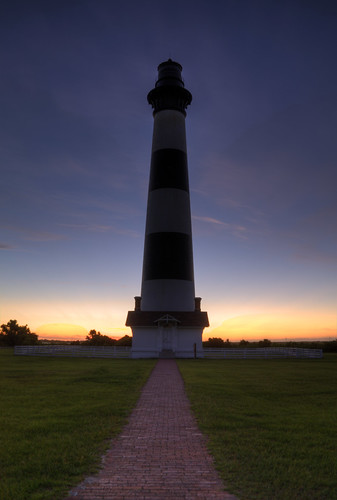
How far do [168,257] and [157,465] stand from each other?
951 inches

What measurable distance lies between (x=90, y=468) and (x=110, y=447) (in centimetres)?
106

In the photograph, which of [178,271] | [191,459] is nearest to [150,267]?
[178,271]

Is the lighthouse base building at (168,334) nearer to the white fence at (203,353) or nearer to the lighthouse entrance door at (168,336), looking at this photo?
the lighthouse entrance door at (168,336)

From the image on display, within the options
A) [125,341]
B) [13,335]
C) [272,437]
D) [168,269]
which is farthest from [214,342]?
[272,437]

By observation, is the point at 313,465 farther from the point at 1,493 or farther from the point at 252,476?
the point at 1,493

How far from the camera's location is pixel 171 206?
30484mm

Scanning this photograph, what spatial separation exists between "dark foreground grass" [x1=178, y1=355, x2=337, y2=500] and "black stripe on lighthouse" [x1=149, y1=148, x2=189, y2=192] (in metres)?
20.3

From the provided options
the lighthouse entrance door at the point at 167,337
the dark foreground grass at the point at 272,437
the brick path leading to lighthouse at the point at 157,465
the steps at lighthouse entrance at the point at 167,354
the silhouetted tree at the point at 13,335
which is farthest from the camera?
the silhouetted tree at the point at 13,335

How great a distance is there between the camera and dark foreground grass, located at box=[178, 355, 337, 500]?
199 inches

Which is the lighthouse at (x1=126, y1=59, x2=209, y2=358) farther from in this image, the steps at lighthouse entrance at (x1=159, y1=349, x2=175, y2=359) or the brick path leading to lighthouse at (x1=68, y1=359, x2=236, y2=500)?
the brick path leading to lighthouse at (x1=68, y1=359, x2=236, y2=500)

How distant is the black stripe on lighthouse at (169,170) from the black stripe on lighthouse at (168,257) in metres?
4.39

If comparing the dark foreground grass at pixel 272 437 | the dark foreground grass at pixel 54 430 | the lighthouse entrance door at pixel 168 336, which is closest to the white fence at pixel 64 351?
the lighthouse entrance door at pixel 168 336

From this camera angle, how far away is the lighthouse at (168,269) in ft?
97.4

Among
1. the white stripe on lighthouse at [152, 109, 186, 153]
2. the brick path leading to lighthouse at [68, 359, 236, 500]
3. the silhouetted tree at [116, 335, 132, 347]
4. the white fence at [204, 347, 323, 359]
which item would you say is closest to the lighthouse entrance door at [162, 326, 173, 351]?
the white fence at [204, 347, 323, 359]
